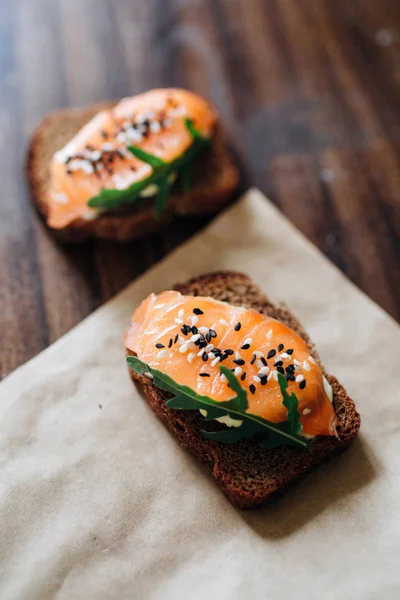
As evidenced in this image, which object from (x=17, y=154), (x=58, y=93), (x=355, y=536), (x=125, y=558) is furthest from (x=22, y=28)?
(x=355, y=536)

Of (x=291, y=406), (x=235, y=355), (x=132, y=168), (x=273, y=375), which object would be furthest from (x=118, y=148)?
(x=291, y=406)

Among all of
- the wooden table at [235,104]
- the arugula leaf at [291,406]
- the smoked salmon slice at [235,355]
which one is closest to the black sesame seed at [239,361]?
the smoked salmon slice at [235,355]

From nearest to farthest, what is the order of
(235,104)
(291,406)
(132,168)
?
(291,406), (132,168), (235,104)

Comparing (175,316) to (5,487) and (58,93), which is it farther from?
(58,93)

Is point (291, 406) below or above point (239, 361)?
below

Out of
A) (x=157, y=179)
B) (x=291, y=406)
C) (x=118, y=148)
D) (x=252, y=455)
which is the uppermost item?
(x=118, y=148)

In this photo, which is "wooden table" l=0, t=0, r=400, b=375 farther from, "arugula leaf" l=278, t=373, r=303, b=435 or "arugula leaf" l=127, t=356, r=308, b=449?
"arugula leaf" l=278, t=373, r=303, b=435

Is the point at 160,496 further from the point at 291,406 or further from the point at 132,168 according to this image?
the point at 132,168

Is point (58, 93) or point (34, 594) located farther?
point (58, 93)
